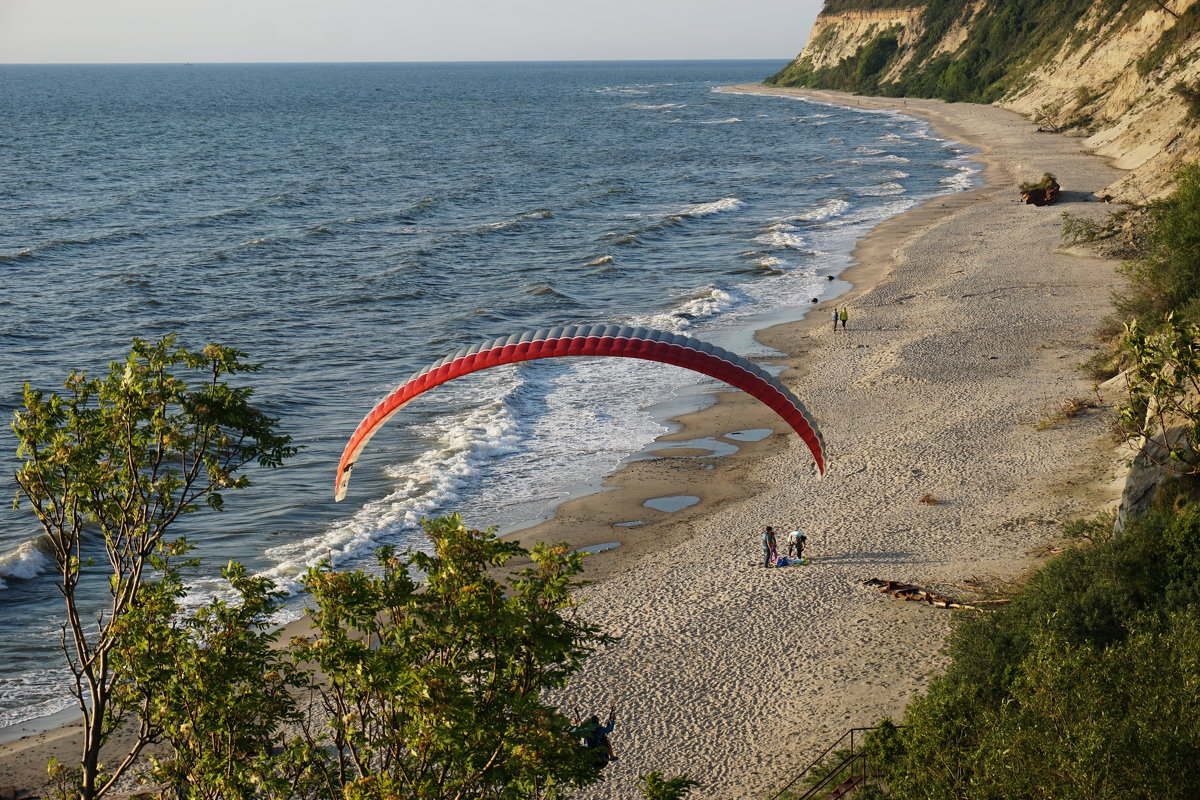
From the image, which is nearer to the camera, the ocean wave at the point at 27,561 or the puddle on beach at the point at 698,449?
the ocean wave at the point at 27,561

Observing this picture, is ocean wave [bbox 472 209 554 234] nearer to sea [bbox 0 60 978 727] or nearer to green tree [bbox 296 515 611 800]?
sea [bbox 0 60 978 727]

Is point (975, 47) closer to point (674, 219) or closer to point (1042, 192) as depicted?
point (1042, 192)

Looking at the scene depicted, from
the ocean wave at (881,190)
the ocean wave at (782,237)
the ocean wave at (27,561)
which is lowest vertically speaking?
the ocean wave at (27,561)

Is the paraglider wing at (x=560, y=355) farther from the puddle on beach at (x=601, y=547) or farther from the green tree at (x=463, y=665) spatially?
the puddle on beach at (x=601, y=547)

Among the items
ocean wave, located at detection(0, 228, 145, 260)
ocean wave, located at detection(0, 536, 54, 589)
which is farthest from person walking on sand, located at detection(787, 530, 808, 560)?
ocean wave, located at detection(0, 228, 145, 260)

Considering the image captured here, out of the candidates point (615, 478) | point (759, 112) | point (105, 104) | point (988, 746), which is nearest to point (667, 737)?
point (988, 746)

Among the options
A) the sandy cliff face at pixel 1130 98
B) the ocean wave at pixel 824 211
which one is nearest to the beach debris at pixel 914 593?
the sandy cliff face at pixel 1130 98

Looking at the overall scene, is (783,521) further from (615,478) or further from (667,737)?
(667,737)
